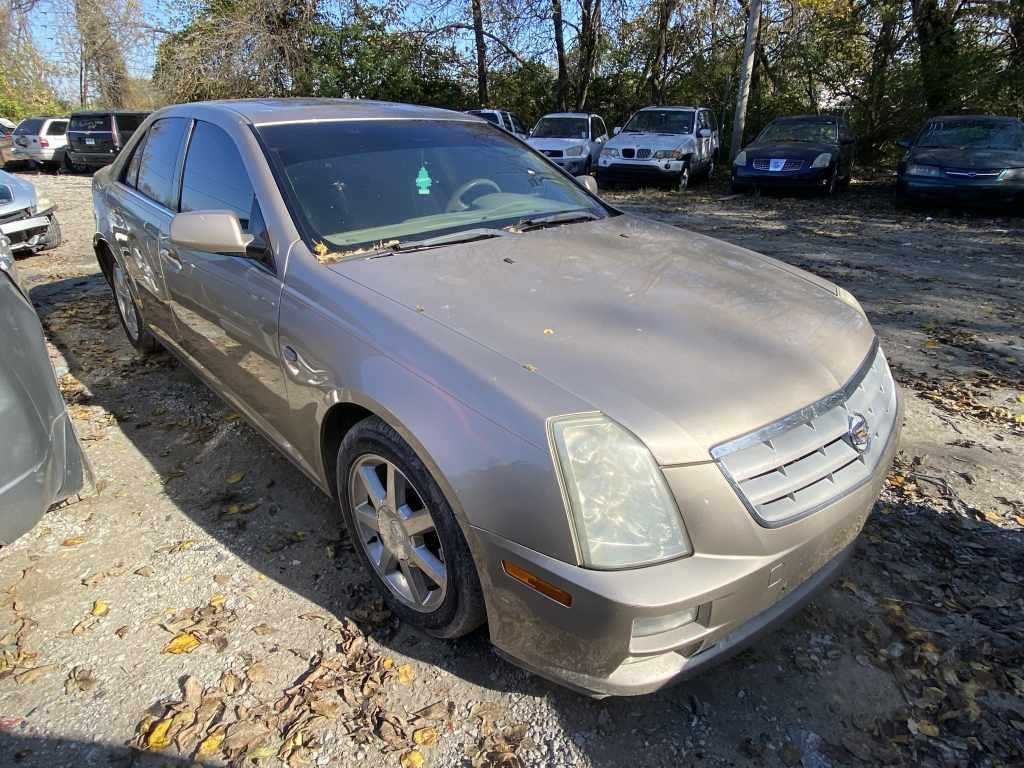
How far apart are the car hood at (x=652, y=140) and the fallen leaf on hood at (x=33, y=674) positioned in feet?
42.0

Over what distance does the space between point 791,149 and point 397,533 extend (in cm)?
1172

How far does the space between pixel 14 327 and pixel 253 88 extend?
824 inches

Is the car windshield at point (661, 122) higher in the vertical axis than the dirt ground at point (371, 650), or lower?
higher

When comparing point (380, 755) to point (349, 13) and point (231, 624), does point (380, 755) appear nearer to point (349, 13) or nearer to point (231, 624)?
point (231, 624)

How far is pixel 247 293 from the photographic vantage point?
2543 millimetres

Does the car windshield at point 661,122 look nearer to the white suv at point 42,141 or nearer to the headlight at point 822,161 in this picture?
the headlight at point 822,161

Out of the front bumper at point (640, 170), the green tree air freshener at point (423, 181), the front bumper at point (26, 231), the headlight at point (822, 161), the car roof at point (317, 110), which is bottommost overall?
the front bumper at point (26, 231)

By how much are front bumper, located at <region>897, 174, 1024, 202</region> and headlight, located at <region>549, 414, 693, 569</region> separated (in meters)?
10.3

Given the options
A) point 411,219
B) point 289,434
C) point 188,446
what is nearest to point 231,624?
point 289,434

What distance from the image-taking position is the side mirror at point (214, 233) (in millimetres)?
2385

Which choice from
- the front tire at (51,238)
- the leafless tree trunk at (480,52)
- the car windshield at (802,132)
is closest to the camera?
the front tire at (51,238)

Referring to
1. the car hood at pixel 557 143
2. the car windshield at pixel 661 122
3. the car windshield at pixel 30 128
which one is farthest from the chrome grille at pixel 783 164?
the car windshield at pixel 30 128

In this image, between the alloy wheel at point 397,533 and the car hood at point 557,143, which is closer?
the alloy wheel at point 397,533

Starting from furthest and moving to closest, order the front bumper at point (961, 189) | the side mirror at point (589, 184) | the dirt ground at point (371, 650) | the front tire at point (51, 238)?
the front bumper at point (961, 189), the front tire at point (51, 238), the side mirror at point (589, 184), the dirt ground at point (371, 650)
